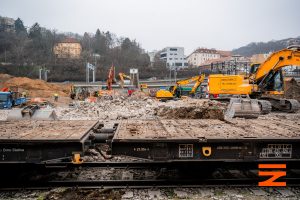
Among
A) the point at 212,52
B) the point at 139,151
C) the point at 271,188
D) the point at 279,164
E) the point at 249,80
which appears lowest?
the point at 271,188

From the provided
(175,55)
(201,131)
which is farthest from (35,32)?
(201,131)

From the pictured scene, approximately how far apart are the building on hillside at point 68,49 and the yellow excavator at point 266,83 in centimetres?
8459

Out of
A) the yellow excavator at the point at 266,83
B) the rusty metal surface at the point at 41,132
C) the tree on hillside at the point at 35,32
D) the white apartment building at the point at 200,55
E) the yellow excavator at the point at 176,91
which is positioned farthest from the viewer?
the white apartment building at the point at 200,55

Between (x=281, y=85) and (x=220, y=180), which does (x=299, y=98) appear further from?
(x=220, y=180)

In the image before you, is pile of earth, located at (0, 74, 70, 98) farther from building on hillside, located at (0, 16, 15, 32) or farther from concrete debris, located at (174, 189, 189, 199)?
building on hillside, located at (0, 16, 15, 32)

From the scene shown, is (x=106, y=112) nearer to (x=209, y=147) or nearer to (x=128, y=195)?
(x=128, y=195)

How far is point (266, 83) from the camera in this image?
18531mm

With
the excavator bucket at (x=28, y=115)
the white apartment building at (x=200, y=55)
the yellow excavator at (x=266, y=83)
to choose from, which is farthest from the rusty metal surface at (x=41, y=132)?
the white apartment building at (x=200, y=55)

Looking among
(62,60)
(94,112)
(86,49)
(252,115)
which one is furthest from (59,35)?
(252,115)

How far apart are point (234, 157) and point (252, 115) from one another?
5.55 m

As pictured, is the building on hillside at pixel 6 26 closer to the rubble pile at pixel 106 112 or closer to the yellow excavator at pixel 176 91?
the yellow excavator at pixel 176 91

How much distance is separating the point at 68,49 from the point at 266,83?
9450 cm

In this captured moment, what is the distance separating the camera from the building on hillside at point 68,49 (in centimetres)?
9619

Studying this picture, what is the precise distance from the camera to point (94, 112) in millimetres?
18469
